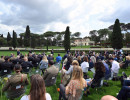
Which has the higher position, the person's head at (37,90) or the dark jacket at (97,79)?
the person's head at (37,90)

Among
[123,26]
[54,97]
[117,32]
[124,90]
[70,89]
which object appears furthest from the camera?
[123,26]

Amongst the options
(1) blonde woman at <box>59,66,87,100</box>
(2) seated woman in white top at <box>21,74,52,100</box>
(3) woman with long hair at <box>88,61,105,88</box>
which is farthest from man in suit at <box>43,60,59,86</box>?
(2) seated woman in white top at <box>21,74,52,100</box>

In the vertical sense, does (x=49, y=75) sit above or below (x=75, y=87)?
below

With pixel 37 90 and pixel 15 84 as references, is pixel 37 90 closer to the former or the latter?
pixel 37 90

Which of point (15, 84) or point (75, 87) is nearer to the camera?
point (75, 87)

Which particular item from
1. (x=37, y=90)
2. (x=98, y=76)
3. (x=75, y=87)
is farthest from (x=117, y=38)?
(x=37, y=90)

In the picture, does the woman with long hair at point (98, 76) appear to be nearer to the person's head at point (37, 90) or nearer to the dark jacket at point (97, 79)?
the dark jacket at point (97, 79)

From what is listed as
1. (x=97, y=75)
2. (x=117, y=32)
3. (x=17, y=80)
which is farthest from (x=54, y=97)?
(x=117, y=32)

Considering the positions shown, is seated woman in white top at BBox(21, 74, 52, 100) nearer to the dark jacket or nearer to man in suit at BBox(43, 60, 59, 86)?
man in suit at BBox(43, 60, 59, 86)

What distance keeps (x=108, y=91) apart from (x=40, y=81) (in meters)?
4.11

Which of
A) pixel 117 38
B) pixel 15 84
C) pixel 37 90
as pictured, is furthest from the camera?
pixel 117 38

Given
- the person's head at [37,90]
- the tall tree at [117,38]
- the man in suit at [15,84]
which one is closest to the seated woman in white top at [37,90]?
the person's head at [37,90]

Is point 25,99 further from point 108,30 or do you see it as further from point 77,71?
point 108,30

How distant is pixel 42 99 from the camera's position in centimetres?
186
